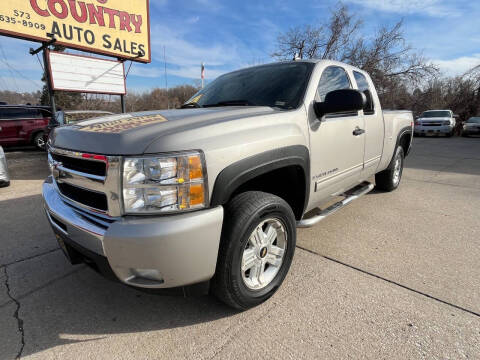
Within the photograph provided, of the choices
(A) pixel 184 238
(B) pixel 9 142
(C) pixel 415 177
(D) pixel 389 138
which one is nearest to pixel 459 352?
(A) pixel 184 238

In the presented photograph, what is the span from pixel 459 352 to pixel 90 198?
2.37 meters

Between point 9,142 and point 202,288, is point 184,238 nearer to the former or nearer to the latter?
point 202,288

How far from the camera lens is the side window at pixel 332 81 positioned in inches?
105

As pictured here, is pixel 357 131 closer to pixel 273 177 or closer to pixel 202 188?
pixel 273 177

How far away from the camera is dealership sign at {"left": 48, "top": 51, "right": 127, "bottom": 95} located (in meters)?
8.89

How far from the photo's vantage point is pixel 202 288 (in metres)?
1.75

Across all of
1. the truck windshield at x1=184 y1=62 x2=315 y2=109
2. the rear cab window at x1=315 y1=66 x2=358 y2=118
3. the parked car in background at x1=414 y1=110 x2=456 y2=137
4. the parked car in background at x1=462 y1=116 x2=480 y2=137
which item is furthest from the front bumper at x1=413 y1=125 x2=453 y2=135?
the truck windshield at x1=184 y1=62 x2=315 y2=109

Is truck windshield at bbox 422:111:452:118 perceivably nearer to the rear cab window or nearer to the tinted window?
the tinted window

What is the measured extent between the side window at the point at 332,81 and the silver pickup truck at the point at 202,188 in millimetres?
59

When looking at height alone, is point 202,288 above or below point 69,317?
above

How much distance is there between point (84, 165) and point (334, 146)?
2047 millimetres

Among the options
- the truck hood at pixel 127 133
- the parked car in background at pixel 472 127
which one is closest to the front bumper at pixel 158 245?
the truck hood at pixel 127 133

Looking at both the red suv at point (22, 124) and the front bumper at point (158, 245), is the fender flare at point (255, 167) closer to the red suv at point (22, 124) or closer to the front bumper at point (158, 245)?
the front bumper at point (158, 245)

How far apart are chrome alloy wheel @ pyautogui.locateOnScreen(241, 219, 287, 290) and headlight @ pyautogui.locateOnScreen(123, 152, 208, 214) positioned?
2.01 feet
